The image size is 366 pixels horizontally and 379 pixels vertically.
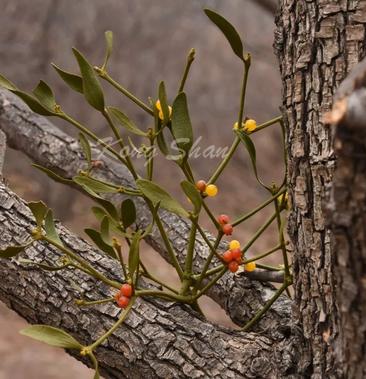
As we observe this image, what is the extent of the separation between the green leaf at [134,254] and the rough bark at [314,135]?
6.6 inches

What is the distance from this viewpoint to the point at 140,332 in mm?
860

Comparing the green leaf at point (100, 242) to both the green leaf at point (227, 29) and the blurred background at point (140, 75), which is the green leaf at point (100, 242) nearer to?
the green leaf at point (227, 29)

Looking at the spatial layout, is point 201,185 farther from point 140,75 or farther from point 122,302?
point 140,75

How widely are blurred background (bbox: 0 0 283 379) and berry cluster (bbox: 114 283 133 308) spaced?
3051mm

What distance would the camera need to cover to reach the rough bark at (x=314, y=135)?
0.77 meters

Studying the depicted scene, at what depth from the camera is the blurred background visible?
468 centimetres

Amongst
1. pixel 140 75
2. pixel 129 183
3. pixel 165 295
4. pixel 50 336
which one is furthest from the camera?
pixel 140 75

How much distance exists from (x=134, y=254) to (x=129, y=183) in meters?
0.56

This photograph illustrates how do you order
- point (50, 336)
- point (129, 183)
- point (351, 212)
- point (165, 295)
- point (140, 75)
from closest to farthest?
point (351, 212) < point (50, 336) < point (165, 295) < point (129, 183) < point (140, 75)

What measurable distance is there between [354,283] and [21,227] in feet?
1.56

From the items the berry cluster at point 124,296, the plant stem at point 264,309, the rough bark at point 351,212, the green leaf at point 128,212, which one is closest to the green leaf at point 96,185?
the green leaf at point 128,212

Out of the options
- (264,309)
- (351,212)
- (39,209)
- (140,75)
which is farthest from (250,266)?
(140,75)

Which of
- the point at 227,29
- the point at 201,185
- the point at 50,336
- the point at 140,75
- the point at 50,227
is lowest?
the point at 50,336

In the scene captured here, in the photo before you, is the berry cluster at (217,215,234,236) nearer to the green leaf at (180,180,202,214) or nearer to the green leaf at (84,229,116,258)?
the green leaf at (180,180,202,214)
